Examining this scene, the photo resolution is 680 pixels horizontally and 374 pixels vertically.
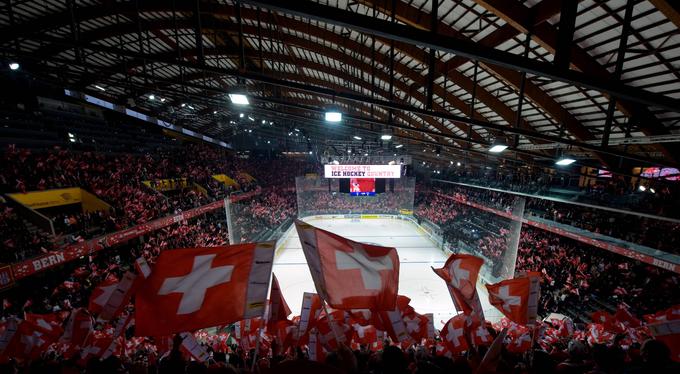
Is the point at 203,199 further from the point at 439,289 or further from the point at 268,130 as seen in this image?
the point at 268,130

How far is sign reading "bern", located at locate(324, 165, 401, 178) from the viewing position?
1814cm

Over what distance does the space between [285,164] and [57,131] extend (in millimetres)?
25702

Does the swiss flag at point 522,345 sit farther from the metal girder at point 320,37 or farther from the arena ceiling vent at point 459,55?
the metal girder at point 320,37

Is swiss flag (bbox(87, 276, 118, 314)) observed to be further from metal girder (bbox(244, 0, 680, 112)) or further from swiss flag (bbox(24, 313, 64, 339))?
metal girder (bbox(244, 0, 680, 112))

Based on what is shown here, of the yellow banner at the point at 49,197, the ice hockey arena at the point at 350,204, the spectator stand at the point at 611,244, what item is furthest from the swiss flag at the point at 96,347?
the spectator stand at the point at 611,244

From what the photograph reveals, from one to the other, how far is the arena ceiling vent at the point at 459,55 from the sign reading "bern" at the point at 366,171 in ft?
15.1

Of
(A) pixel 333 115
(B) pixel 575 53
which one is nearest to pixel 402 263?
(A) pixel 333 115

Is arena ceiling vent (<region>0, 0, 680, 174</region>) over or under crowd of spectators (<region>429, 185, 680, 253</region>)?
over

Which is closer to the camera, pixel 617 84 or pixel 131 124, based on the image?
pixel 617 84

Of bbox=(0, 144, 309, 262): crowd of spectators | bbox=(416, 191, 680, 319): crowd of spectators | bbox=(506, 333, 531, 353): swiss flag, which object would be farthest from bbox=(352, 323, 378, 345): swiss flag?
bbox=(0, 144, 309, 262): crowd of spectators

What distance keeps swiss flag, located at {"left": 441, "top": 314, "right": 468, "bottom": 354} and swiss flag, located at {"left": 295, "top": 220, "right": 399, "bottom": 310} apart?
1.96m

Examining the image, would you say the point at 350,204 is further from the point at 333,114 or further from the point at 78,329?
the point at 78,329

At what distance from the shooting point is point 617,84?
10.5 feet

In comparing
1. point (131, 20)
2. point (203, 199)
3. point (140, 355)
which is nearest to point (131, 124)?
point (203, 199)
